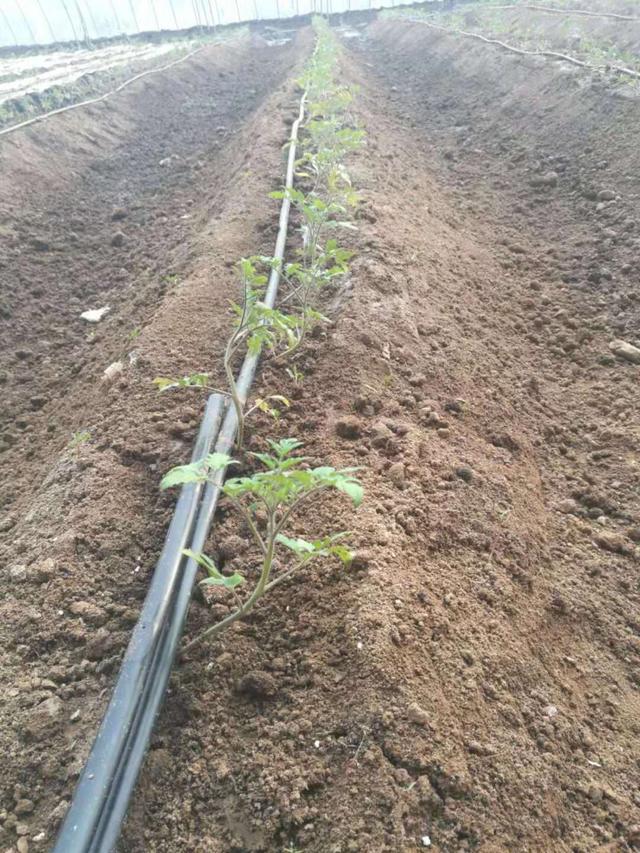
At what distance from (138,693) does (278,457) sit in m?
1.09

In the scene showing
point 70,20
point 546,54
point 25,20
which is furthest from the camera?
point 70,20

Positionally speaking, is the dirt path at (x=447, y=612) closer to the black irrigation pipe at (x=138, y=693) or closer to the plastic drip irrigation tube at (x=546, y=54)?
the black irrigation pipe at (x=138, y=693)

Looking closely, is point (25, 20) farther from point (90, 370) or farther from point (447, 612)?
point (447, 612)

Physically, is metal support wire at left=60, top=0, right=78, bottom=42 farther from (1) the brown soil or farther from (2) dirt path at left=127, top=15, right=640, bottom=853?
(2) dirt path at left=127, top=15, right=640, bottom=853

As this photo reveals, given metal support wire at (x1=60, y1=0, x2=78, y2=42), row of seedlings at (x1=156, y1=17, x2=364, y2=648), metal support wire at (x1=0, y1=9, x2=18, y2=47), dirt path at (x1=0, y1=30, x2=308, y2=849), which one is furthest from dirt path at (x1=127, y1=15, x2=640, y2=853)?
metal support wire at (x1=0, y1=9, x2=18, y2=47)

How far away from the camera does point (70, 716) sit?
1.61 m

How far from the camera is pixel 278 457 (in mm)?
2369

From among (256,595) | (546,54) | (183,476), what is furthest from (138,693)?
(546,54)

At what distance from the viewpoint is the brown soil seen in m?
1.40

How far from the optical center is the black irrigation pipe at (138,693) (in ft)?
4.35

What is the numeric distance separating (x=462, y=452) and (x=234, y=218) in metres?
3.18

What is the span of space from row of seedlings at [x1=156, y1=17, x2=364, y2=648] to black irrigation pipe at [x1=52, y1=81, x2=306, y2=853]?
11 centimetres

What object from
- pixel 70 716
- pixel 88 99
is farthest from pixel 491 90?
pixel 70 716

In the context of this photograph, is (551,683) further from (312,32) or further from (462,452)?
(312,32)
